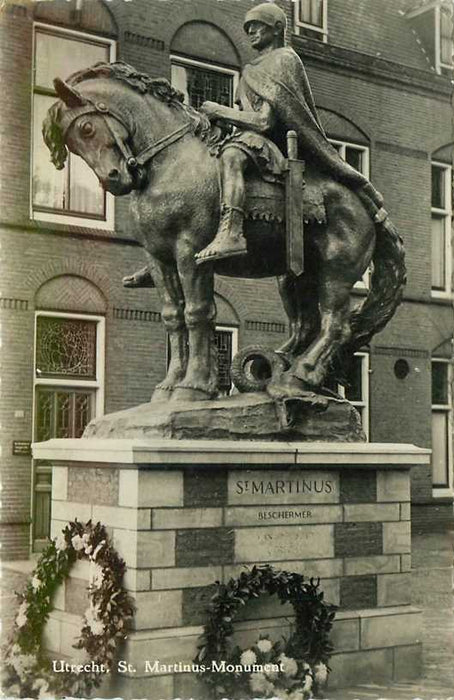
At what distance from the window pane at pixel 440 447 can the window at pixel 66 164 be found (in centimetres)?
863

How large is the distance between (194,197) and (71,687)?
3443 millimetres

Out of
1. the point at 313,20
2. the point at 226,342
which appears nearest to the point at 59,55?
the point at 226,342

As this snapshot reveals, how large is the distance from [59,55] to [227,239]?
9111 mm

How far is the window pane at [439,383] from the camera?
67.1 ft

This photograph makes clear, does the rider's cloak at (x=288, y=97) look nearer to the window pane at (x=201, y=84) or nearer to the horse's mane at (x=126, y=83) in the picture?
the horse's mane at (x=126, y=83)

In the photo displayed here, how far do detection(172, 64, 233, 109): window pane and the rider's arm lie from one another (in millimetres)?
9286

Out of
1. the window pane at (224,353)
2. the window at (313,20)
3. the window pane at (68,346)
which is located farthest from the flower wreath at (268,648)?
the window at (313,20)

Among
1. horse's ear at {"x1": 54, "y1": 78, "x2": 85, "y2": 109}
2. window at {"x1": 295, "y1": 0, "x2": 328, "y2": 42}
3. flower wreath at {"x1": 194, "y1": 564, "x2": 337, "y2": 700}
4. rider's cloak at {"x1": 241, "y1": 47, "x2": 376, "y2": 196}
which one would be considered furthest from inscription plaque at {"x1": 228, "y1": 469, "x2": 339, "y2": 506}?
window at {"x1": 295, "y1": 0, "x2": 328, "y2": 42}

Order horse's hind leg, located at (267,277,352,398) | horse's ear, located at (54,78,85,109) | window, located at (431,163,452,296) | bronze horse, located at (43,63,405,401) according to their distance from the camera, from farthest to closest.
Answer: window, located at (431,163,452,296) → horse's hind leg, located at (267,277,352,398) → bronze horse, located at (43,63,405,401) → horse's ear, located at (54,78,85,109)

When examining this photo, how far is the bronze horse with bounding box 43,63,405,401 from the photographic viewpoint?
7.06 meters

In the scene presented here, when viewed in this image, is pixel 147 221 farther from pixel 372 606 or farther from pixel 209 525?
pixel 372 606

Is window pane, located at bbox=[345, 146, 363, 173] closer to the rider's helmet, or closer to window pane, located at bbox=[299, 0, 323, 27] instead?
window pane, located at bbox=[299, 0, 323, 27]

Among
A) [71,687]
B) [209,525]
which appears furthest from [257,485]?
[71,687]

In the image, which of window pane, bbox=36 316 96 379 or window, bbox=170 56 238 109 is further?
window, bbox=170 56 238 109
